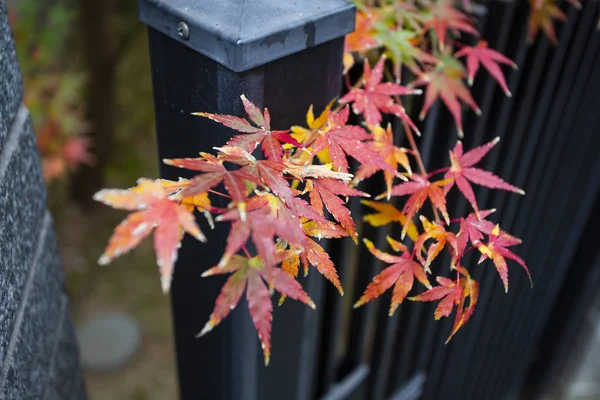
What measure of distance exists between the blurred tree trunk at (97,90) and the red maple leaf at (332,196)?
3.60 metres

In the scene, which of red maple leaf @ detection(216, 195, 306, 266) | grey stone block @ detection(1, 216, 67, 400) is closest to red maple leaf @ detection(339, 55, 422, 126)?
red maple leaf @ detection(216, 195, 306, 266)

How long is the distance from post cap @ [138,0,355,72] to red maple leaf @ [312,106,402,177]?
0.14 m

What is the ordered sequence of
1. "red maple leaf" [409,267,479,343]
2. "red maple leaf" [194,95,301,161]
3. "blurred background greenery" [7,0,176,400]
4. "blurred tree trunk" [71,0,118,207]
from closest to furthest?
"red maple leaf" [194,95,301,161], "red maple leaf" [409,267,479,343], "blurred background greenery" [7,0,176,400], "blurred tree trunk" [71,0,118,207]

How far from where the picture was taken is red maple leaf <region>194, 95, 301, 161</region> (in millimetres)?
870

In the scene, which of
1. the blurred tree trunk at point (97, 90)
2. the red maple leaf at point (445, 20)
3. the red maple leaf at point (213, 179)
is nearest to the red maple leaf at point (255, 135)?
the red maple leaf at point (213, 179)

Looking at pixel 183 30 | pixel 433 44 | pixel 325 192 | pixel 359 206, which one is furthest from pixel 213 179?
pixel 433 44

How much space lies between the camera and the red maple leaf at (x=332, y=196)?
0.88 metres

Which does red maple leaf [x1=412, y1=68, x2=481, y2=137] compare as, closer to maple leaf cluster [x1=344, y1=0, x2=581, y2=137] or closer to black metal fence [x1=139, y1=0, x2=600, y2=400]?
maple leaf cluster [x1=344, y1=0, x2=581, y2=137]

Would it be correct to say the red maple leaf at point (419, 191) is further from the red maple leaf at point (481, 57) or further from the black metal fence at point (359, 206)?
the red maple leaf at point (481, 57)

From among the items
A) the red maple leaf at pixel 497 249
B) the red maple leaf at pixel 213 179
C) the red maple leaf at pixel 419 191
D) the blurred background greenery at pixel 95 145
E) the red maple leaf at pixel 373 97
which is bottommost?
the blurred background greenery at pixel 95 145

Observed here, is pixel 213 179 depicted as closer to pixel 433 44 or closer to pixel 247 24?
pixel 247 24

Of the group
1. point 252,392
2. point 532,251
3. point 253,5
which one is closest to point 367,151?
point 253,5

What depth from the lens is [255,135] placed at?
2.91ft

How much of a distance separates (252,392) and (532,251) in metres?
1.38
